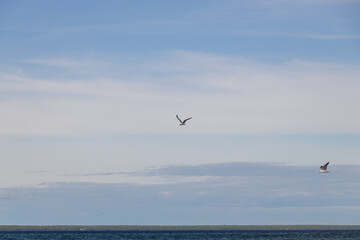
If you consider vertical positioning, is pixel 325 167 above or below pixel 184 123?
below

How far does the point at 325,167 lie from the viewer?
2694 inches

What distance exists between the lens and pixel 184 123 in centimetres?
7194

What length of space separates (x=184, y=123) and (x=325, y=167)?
54.8 ft
